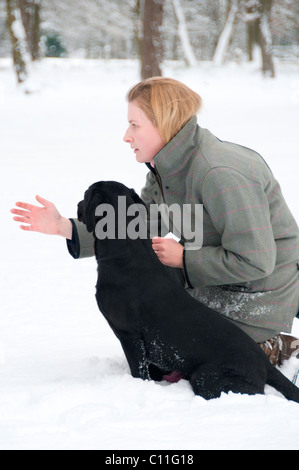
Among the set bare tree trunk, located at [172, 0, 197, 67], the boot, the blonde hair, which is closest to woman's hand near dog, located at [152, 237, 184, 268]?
the blonde hair

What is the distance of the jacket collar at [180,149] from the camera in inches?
93.7

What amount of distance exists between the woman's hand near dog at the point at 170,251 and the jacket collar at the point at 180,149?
0.32 meters

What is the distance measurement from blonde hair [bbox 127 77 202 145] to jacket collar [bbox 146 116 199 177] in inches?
1.8

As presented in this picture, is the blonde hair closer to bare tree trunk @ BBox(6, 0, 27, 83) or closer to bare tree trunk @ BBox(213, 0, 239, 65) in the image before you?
bare tree trunk @ BBox(6, 0, 27, 83)

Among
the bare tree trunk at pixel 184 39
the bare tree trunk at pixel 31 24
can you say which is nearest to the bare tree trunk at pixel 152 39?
the bare tree trunk at pixel 31 24

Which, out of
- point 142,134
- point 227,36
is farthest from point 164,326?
point 227,36

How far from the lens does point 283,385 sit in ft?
7.13

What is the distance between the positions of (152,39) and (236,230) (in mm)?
10777

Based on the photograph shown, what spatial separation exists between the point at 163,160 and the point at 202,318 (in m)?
0.69

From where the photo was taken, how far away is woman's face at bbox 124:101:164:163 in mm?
2430

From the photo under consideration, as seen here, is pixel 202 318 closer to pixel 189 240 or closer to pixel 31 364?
pixel 189 240

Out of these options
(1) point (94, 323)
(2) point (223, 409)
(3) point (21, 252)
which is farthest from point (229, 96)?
(2) point (223, 409)

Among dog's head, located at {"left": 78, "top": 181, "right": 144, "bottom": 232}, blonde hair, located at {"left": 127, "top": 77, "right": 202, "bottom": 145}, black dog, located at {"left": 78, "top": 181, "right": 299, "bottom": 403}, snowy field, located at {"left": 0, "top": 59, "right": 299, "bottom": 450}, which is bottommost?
snowy field, located at {"left": 0, "top": 59, "right": 299, "bottom": 450}

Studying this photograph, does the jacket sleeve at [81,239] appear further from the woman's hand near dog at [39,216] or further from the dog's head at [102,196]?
the dog's head at [102,196]
